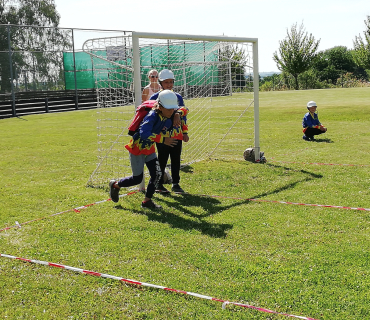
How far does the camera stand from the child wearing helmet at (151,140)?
6.02 meters

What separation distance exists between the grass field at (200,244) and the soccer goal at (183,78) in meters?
1.08

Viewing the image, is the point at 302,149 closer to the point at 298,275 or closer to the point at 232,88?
the point at 232,88

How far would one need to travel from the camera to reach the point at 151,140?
20.4 feet

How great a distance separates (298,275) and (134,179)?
3068mm

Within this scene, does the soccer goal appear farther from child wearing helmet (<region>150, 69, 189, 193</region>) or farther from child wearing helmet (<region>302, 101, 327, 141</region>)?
child wearing helmet (<region>302, 101, 327, 141</region>)

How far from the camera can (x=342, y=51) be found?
231ft

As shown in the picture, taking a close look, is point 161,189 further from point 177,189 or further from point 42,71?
point 42,71

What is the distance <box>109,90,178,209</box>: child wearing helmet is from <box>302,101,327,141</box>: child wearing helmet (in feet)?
24.0

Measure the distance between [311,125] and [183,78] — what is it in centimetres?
421

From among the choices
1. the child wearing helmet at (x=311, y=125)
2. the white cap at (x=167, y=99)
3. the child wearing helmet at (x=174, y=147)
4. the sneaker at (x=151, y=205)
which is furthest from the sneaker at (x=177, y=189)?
the child wearing helmet at (x=311, y=125)

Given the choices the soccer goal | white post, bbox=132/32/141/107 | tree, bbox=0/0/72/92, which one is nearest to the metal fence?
tree, bbox=0/0/72/92

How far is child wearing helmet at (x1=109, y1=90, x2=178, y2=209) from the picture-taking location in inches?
237

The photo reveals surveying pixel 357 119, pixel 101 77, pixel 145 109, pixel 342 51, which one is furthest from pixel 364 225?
pixel 342 51

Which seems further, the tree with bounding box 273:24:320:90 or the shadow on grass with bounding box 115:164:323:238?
the tree with bounding box 273:24:320:90
